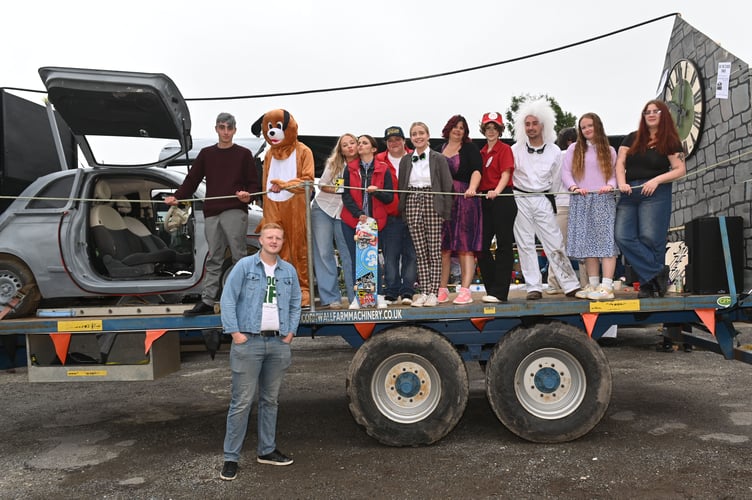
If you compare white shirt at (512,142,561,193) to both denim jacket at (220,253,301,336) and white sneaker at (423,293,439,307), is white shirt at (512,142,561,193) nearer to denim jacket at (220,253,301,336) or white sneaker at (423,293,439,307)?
white sneaker at (423,293,439,307)

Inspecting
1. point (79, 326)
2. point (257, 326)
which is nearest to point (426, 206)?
point (257, 326)

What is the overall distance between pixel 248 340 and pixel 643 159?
3.48 m

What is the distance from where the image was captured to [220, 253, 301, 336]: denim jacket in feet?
13.5

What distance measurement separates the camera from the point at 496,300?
5031mm

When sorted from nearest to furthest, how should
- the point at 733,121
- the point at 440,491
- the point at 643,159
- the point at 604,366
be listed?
the point at 440,491
the point at 604,366
the point at 643,159
the point at 733,121

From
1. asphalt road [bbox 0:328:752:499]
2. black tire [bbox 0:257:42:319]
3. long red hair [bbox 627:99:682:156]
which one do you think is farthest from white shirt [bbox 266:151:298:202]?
long red hair [bbox 627:99:682:156]

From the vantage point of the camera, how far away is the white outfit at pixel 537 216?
5352 mm

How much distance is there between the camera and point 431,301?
16.6 feet

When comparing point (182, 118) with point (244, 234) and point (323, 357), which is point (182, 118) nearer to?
point (244, 234)

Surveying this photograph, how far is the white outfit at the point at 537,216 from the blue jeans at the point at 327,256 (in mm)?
1581

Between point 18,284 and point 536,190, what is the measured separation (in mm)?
4757

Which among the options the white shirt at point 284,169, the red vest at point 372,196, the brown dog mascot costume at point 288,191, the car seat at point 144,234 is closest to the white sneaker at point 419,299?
the red vest at point 372,196

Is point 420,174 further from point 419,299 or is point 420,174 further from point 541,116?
point 541,116

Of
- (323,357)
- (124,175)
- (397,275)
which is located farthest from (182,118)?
(323,357)
